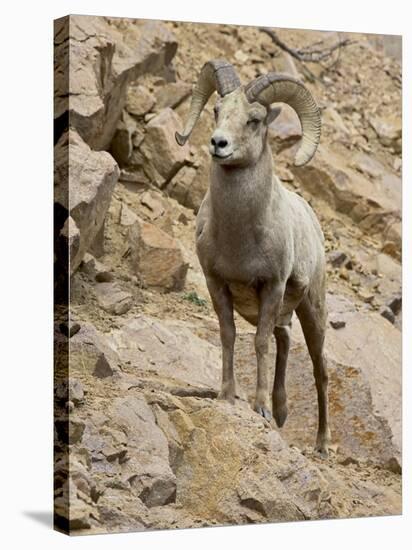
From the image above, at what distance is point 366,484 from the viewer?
12.5 m

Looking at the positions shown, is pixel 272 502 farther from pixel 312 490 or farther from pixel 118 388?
pixel 118 388

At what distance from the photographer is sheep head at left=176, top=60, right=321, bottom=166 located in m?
10.8

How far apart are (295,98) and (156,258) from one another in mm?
2701

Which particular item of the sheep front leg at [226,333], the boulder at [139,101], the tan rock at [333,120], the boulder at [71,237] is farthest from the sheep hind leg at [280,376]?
the tan rock at [333,120]

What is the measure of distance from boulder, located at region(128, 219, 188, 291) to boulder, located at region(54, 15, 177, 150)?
920 millimetres

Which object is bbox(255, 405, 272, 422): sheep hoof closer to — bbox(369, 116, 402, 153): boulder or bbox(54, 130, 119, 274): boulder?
bbox(54, 130, 119, 274): boulder

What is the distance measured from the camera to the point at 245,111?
11.0m

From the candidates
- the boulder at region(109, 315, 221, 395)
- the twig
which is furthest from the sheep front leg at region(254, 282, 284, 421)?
the twig

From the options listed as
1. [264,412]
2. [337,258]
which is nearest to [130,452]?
[264,412]

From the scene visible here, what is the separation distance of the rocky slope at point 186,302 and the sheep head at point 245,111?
107 cm

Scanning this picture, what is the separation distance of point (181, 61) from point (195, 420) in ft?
17.7

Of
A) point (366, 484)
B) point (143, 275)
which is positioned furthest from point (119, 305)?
point (366, 484)

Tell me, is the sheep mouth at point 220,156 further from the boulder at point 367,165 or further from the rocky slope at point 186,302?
the boulder at point 367,165

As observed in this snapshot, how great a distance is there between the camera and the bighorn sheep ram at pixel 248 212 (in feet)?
36.2
